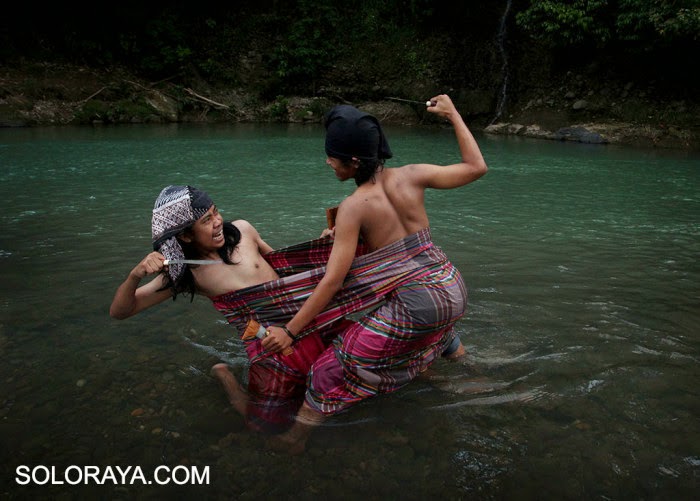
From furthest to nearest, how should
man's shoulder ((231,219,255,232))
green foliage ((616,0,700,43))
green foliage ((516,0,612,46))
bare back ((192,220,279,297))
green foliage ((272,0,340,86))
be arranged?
green foliage ((272,0,340,86)), green foliage ((516,0,612,46)), green foliage ((616,0,700,43)), man's shoulder ((231,219,255,232)), bare back ((192,220,279,297))

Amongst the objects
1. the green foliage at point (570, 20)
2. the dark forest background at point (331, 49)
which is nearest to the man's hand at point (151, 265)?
the green foliage at point (570, 20)

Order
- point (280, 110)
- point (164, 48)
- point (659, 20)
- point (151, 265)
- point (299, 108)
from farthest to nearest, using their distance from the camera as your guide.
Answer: point (164, 48), point (299, 108), point (280, 110), point (659, 20), point (151, 265)

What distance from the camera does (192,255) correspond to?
2580mm

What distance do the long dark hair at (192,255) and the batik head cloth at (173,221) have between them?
47mm

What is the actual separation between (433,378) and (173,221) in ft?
5.17

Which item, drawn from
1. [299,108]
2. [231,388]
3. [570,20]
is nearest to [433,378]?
[231,388]

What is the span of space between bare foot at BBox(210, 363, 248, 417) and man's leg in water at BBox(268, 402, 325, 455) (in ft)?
0.95

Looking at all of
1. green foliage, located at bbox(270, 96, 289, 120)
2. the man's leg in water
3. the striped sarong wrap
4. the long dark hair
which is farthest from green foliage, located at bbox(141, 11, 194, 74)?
the man's leg in water

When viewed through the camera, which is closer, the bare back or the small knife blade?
the small knife blade

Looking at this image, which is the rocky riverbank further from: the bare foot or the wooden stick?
the bare foot

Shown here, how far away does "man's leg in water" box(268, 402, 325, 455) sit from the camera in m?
2.32

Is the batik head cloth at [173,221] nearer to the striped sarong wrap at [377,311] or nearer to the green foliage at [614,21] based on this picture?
the striped sarong wrap at [377,311]

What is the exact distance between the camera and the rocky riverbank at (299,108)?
14117 millimetres

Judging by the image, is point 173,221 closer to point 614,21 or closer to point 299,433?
point 299,433
